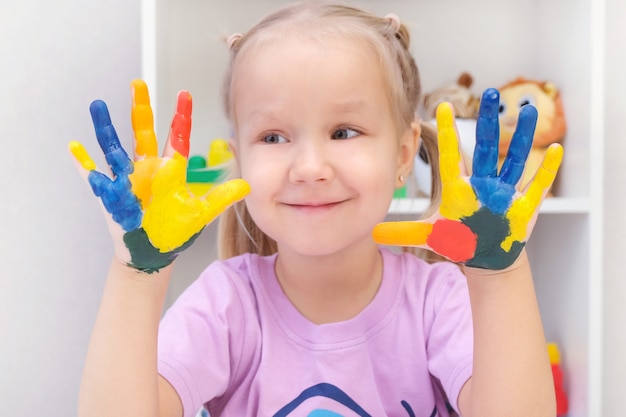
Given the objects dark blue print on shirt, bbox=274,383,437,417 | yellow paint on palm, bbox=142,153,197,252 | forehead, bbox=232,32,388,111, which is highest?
forehead, bbox=232,32,388,111

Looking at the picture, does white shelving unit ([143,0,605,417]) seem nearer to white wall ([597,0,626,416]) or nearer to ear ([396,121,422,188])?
white wall ([597,0,626,416])

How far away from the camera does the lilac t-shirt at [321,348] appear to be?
0.90 m

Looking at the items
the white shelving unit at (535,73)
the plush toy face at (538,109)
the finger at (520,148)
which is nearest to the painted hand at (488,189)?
the finger at (520,148)

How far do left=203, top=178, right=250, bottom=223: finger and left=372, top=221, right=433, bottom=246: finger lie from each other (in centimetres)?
15

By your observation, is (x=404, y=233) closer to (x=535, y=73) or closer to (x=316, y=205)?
(x=316, y=205)

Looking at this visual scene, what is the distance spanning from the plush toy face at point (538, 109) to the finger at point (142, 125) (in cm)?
83

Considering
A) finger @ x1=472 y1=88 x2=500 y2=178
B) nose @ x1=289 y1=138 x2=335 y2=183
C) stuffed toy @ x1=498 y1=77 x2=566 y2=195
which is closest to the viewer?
finger @ x1=472 y1=88 x2=500 y2=178

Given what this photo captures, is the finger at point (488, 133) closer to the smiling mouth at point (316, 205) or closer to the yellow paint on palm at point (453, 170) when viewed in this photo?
the yellow paint on palm at point (453, 170)

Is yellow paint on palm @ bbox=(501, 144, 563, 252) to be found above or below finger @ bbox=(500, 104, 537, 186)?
below

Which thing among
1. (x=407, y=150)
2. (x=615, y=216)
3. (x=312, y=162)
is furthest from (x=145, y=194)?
(x=615, y=216)

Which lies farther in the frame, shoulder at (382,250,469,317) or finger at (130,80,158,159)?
shoulder at (382,250,469,317)

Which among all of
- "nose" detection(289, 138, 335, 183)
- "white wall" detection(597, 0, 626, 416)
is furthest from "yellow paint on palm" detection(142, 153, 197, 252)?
"white wall" detection(597, 0, 626, 416)

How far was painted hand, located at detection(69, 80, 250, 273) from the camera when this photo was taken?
2.15 ft

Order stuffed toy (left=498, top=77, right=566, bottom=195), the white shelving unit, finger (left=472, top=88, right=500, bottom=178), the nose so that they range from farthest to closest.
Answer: stuffed toy (left=498, top=77, right=566, bottom=195)
the white shelving unit
the nose
finger (left=472, top=88, right=500, bottom=178)
